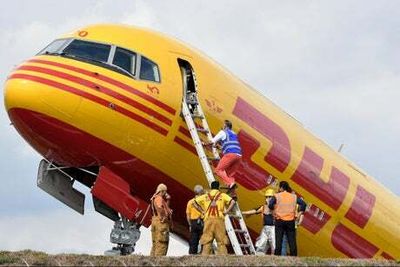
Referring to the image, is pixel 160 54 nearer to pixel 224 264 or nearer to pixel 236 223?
pixel 236 223

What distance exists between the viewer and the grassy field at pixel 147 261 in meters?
14.0

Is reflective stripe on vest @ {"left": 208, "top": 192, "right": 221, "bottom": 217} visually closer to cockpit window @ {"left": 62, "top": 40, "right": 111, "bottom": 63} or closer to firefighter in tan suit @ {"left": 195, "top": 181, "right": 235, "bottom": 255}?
firefighter in tan suit @ {"left": 195, "top": 181, "right": 235, "bottom": 255}

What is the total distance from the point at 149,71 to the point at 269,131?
13.1ft

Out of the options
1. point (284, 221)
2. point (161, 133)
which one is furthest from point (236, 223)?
point (161, 133)

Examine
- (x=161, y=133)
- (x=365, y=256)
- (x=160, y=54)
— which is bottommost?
(x=365, y=256)

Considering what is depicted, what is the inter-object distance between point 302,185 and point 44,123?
24.6 feet

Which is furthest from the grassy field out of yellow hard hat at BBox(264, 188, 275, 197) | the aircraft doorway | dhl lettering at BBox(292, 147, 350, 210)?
dhl lettering at BBox(292, 147, 350, 210)

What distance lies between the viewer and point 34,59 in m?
20.2

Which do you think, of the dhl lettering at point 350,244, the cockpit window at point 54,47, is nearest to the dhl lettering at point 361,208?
the dhl lettering at point 350,244

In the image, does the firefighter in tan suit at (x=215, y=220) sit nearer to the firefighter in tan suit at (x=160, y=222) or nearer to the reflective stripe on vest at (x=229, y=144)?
the firefighter in tan suit at (x=160, y=222)

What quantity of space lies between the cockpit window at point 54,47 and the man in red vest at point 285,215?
6535 millimetres

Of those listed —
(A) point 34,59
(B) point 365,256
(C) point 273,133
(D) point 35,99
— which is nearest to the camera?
(D) point 35,99

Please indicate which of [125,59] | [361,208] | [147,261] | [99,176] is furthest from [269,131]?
[147,261]

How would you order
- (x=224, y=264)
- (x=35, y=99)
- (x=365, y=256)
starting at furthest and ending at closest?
(x=365, y=256) → (x=35, y=99) → (x=224, y=264)
